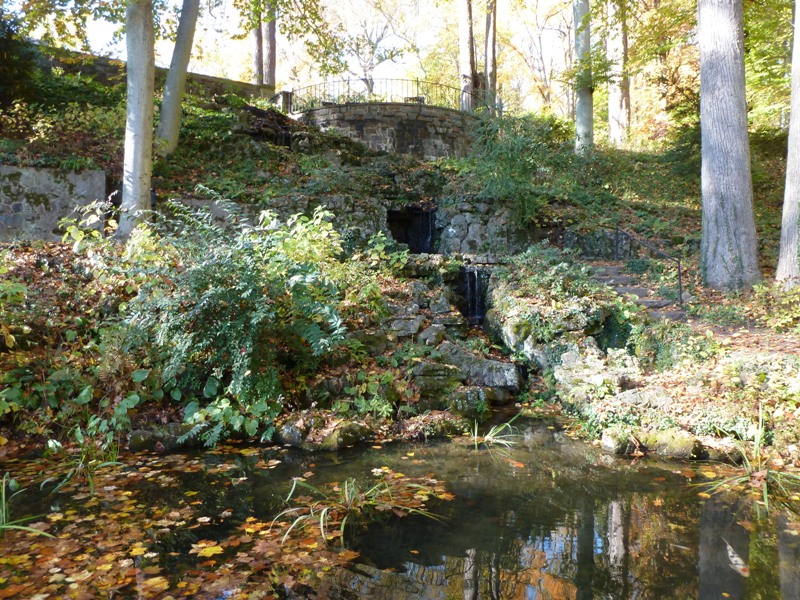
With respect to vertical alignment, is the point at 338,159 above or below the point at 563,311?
above

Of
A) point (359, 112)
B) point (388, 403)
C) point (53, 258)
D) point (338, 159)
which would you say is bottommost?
point (388, 403)

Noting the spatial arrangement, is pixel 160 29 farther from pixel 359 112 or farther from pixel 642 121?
pixel 642 121

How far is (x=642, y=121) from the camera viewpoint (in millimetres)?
22484

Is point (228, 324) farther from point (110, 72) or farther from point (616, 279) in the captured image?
point (110, 72)

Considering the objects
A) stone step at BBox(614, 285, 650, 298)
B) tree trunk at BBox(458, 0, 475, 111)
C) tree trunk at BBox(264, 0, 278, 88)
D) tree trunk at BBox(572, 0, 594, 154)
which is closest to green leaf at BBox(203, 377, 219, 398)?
stone step at BBox(614, 285, 650, 298)

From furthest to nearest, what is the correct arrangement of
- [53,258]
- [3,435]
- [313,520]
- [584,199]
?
[584,199], [53,258], [3,435], [313,520]

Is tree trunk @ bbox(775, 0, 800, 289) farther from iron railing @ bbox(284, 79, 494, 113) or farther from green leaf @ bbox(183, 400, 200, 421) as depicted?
iron railing @ bbox(284, 79, 494, 113)

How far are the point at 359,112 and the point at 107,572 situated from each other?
55.2ft

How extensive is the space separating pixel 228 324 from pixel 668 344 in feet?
18.0

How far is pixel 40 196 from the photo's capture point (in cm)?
1035

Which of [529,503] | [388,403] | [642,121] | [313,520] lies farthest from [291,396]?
[642,121]

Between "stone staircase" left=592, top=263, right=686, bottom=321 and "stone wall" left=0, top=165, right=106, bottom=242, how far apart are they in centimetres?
977

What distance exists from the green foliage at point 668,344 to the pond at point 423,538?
2086 mm

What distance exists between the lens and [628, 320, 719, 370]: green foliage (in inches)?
269
